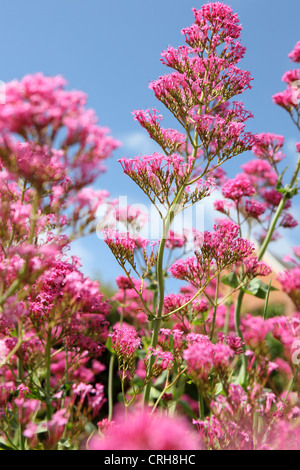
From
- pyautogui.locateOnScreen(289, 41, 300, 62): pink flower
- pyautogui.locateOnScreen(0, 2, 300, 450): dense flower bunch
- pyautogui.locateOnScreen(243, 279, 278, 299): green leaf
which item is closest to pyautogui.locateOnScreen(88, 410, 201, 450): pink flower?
pyautogui.locateOnScreen(0, 2, 300, 450): dense flower bunch

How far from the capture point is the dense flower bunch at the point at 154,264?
2.47 m

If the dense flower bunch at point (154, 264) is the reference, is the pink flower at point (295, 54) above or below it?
above

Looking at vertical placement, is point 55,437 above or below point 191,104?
below

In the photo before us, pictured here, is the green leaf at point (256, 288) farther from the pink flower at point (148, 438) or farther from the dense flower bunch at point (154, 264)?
the pink flower at point (148, 438)

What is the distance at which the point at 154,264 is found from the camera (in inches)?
158

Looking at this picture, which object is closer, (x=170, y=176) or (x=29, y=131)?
(x=29, y=131)

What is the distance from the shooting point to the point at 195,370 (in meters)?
2.50

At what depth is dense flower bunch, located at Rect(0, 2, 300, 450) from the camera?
247 cm

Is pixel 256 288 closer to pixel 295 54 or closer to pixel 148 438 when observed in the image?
pixel 295 54

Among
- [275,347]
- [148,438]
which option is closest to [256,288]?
[148,438]

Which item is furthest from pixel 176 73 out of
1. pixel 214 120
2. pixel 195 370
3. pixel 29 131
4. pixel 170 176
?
pixel 195 370

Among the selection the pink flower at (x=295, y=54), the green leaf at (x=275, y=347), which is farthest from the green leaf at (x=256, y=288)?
the green leaf at (x=275, y=347)

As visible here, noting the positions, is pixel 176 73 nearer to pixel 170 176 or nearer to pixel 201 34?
pixel 201 34

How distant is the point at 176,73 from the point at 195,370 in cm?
263
